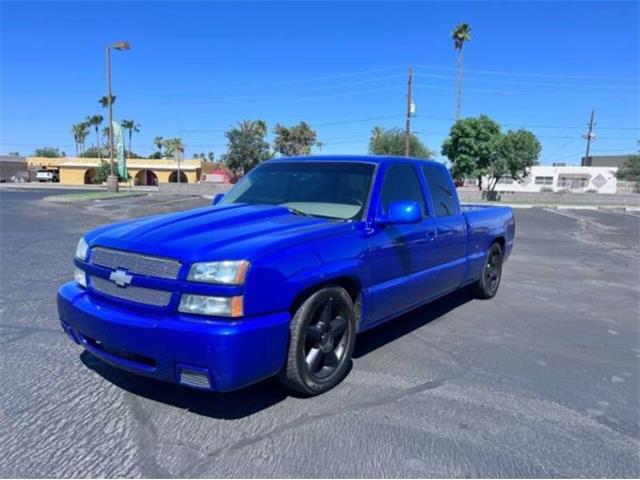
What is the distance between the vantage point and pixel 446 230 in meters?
4.97

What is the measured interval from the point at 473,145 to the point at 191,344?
39.0 m

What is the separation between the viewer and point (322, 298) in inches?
131

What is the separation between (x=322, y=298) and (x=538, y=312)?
3.92 m

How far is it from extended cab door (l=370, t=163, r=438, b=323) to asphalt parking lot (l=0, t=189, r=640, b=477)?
1.76 feet

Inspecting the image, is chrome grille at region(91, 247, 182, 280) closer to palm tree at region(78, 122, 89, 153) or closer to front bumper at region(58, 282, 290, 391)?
front bumper at region(58, 282, 290, 391)

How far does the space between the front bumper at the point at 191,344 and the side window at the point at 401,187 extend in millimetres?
1694

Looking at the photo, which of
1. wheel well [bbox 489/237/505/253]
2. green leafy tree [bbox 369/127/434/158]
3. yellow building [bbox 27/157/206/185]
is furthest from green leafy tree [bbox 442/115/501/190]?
yellow building [bbox 27/157/206/185]

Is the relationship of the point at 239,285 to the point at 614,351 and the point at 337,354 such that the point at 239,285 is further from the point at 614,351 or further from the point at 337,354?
the point at 614,351

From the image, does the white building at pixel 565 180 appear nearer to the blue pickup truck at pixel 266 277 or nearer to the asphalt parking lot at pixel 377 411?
the asphalt parking lot at pixel 377 411

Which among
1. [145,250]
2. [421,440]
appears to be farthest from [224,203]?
[421,440]

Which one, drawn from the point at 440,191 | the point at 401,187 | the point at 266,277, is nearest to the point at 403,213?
the point at 401,187

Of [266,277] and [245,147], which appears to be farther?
[245,147]

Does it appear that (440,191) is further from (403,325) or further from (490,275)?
(490,275)

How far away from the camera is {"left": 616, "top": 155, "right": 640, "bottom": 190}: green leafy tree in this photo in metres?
59.2
